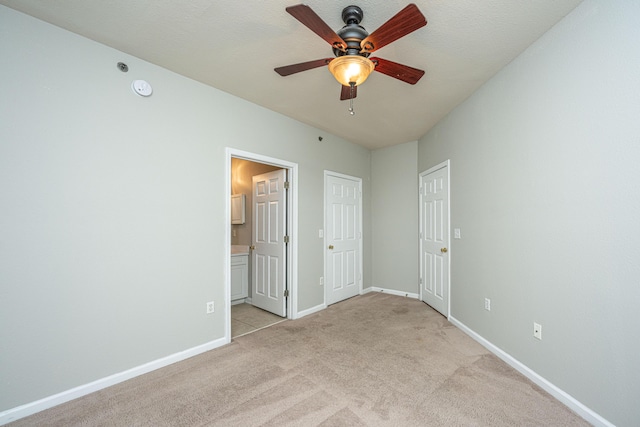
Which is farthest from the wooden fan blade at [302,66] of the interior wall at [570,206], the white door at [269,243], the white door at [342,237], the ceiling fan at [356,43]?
the white door at [342,237]

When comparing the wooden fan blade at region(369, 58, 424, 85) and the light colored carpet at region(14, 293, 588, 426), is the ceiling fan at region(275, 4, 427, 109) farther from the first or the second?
the light colored carpet at region(14, 293, 588, 426)

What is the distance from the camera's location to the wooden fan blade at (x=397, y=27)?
1.35 meters

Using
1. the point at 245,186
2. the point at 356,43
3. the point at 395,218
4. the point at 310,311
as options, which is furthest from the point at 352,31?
the point at 395,218

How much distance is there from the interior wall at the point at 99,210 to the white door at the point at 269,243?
953 millimetres

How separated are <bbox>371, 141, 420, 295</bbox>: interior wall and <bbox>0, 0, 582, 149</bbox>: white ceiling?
171cm

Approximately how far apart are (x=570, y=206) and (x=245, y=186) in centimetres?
408

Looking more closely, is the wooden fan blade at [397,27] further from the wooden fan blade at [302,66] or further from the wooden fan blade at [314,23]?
the wooden fan blade at [302,66]

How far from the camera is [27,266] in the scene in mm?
1843

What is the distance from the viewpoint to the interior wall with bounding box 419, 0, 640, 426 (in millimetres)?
1538

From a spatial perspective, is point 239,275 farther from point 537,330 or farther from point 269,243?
point 537,330

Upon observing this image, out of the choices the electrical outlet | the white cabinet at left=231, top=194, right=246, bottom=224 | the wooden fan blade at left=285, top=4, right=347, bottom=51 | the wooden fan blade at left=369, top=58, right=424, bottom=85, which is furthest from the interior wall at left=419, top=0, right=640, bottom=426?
the white cabinet at left=231, top=194, right=246, bottom=224

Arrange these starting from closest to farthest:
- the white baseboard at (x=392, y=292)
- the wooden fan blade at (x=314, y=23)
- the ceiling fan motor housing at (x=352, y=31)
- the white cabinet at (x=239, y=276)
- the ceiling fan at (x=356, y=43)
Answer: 1. the wooden fan blade at (x=314, y=23)
2. the ceiling fan at (x=356, y=43)
3. the ceiling fan motor housing at (x=352, y=31)
4. the white cabinet at (x=239, y=276)
5. the white baseboard at (x=392, y=292)

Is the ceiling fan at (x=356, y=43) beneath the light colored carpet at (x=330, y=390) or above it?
above

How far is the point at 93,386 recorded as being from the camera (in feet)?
6.78
